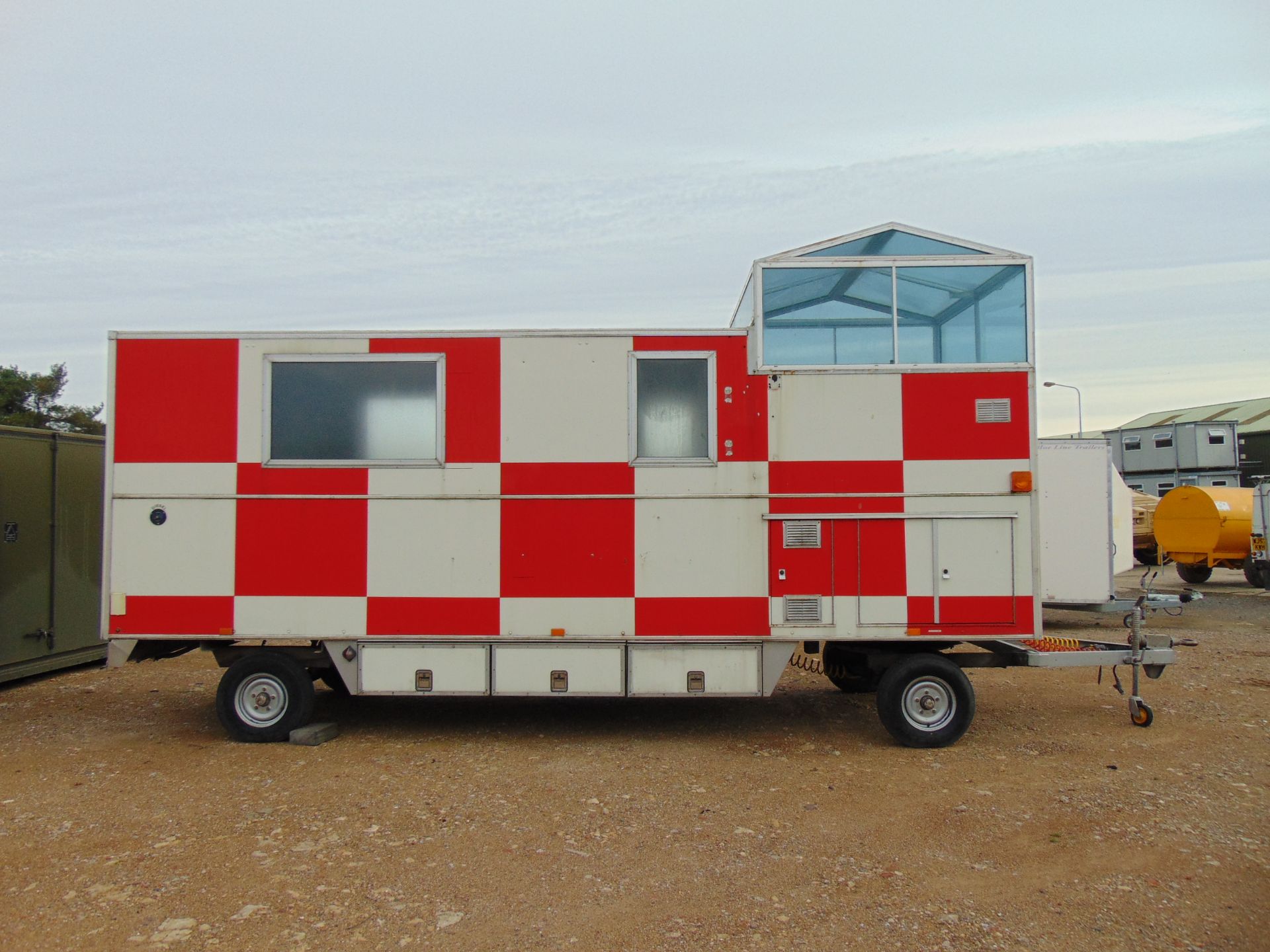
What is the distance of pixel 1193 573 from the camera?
785 inches

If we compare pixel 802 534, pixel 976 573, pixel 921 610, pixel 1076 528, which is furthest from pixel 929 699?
pixel 1076 528

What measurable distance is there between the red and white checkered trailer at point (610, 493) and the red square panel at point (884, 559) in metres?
0.02

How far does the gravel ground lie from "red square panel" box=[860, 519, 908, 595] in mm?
1141

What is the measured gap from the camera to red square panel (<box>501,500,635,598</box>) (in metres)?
6.21

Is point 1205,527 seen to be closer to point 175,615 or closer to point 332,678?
point 332,678

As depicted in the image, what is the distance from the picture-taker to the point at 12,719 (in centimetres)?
716

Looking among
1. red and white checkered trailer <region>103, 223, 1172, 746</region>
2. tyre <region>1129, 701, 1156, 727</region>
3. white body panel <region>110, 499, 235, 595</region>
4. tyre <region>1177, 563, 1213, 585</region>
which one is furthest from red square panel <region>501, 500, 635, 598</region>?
tyre <region>1177, 563, 1213, 585</region>

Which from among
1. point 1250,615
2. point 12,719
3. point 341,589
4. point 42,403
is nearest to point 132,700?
point 12,719

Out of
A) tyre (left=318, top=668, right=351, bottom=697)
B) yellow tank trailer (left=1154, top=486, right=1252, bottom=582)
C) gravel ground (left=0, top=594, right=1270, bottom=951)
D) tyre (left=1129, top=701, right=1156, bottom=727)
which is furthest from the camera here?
yellow tank trailer (left=1154, top=486, right=1252, bottom=582)

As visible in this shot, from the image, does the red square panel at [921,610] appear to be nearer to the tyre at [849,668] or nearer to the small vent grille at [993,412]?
the tyre at [849,668]

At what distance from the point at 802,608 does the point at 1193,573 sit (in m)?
17.8

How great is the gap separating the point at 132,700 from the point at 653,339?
5.58 m

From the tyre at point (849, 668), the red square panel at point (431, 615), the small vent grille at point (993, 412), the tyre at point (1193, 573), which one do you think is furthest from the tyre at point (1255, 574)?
the red square panel at point (431, 615)

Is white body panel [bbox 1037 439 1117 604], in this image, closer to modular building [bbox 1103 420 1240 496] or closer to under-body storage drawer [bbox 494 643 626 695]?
under-body storage drawer [bbox 494 643 626 695]
